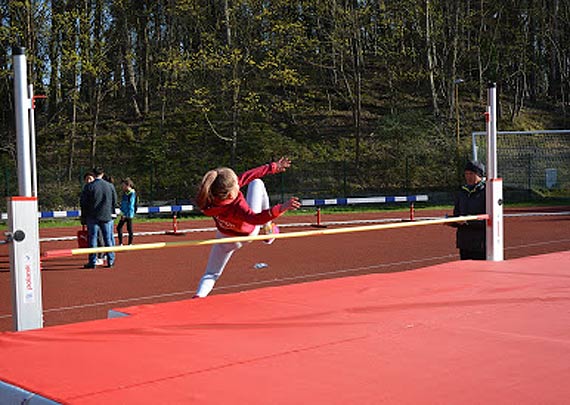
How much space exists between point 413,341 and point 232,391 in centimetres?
135

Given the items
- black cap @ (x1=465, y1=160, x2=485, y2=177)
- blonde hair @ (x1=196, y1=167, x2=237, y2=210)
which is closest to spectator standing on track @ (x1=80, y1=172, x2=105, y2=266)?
black cap @ (x1=465, y1=160, x2=485, y2=177)

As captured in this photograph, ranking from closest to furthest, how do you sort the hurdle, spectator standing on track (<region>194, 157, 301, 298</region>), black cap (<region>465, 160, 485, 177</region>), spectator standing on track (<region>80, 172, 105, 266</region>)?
spectator standing on track (<region>194, 157, 301, 298</region>)
black cap (<region>465, 160, 485, 177</region>)
spectator standing on track (<region>80, 172, 105, 266</region>)
the hurdle

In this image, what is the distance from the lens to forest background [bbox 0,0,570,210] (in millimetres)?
32844

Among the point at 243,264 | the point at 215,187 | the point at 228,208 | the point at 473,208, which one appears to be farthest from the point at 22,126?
the point at 243,264

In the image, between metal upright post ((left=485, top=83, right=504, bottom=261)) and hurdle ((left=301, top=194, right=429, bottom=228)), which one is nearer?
metal upright post ((left=485, top=83, right=504, bottom=261))

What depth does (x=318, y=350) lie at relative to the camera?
13.3ft

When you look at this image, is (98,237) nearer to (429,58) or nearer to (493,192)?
(493,192)

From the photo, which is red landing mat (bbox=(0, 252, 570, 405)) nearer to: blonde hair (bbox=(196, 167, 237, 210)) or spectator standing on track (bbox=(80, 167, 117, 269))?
blonde hair (bbox=(196, 167, 237, 210))

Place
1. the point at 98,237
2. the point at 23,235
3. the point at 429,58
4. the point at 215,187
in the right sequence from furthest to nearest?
1. the point at 429,58
2. the point at 98,237
3. the point at 215,187
4. the point at 23,235

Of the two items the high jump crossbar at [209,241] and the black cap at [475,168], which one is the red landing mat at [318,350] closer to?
the high jump crossbar at [209,241]

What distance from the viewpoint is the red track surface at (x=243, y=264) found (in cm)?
992

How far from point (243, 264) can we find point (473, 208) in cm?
606

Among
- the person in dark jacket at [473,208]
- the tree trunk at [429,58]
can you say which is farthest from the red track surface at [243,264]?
the tree trunk at [429,58]

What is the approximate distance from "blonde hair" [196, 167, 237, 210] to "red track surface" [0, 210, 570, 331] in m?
3.24
